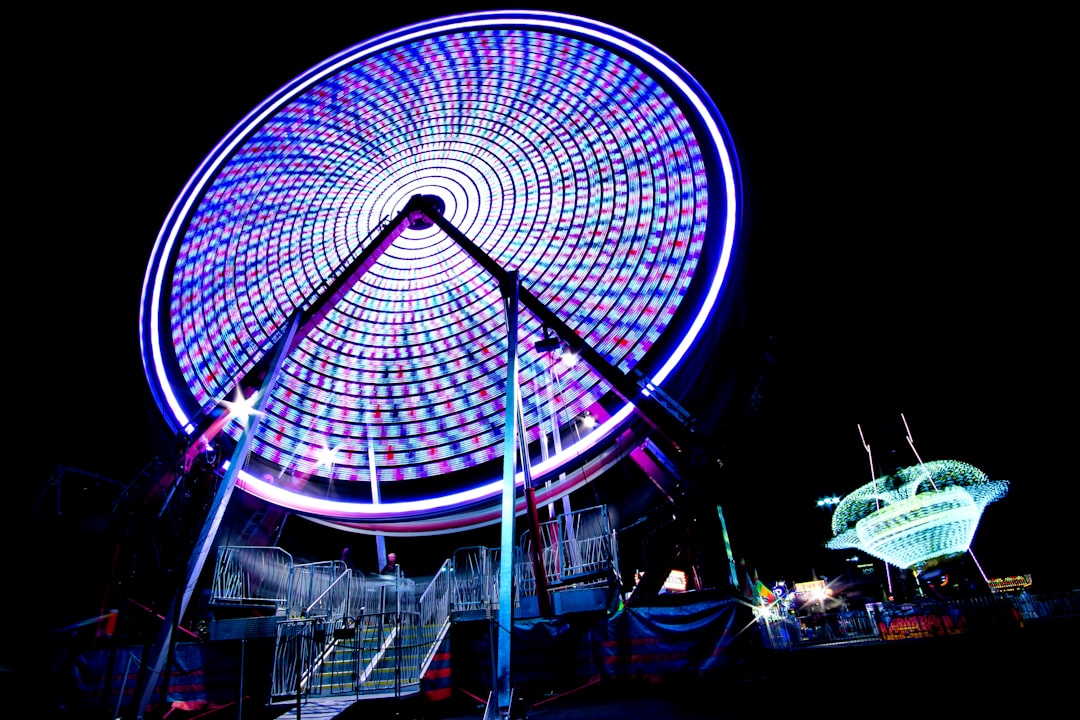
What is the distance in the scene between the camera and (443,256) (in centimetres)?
2006

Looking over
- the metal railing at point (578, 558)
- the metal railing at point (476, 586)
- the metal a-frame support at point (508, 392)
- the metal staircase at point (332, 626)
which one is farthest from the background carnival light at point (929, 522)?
the metal staircase at point (332, 626)

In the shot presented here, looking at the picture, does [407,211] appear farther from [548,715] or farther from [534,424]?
[548,715]

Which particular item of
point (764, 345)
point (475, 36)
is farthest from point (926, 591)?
point (475, 36)

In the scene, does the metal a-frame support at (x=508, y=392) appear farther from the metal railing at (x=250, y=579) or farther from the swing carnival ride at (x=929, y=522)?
the swing carnival ride at (x=929, y=522)

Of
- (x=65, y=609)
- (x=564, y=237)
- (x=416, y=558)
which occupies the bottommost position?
(x=65, y=609)

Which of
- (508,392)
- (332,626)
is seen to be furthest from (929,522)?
(332,626)

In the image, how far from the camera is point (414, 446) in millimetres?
19203

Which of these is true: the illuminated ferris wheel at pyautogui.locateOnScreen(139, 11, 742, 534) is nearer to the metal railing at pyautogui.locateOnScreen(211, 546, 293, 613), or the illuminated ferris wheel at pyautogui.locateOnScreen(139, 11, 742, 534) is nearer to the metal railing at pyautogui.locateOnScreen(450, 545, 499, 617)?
the metal railing at pyautogui.locateOnScreen(450, 545, 499, 617)

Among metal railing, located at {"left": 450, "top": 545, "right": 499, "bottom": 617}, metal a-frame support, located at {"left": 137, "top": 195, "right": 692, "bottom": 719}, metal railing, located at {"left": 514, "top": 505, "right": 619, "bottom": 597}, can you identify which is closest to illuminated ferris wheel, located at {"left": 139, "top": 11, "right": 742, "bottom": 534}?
metal a-frame support, located at {"left": 137, "top": 195, "right": 692, "bottom": 719}

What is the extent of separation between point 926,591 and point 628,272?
66.7ft

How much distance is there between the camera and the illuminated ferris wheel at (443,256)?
16375 mm

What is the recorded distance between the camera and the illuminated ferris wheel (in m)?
16.4

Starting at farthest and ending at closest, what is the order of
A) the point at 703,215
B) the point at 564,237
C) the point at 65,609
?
the point at 564,237
the point at 703,215
the point at 65,609

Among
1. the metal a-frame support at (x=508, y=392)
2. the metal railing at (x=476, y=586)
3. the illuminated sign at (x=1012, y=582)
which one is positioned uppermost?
the metal a-frame support at (x=508, y=392)
